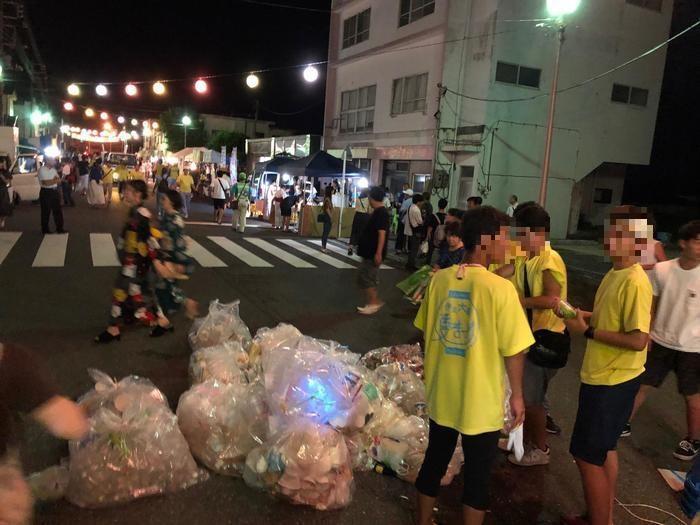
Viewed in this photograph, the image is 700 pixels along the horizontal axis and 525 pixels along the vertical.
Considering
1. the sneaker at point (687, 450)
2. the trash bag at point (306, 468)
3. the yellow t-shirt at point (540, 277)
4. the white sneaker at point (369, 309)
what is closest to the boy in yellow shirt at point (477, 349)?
the trash bag at point (306, 468)

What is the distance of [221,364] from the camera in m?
4.36

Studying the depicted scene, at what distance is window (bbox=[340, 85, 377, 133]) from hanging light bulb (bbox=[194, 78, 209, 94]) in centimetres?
869

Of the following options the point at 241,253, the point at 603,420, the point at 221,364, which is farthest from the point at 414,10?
the point at 603,420

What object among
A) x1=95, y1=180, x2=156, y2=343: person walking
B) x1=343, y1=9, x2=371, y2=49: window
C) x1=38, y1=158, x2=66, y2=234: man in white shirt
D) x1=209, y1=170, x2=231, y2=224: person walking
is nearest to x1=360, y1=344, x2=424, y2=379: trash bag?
x1=95, y1=180, x2=156, y2=343: person walking

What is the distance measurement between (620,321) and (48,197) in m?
13.0

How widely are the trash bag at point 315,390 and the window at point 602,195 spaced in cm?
2303

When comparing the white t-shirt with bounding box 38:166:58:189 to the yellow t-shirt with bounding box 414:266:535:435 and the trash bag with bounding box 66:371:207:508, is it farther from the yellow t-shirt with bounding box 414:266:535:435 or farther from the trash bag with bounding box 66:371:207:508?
the yellow t-shirt with bounding box 414:266:535:435

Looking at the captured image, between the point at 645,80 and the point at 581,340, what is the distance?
18.7m

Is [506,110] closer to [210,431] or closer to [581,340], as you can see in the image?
[581,340]

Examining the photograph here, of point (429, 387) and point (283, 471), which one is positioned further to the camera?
point (283, 471)

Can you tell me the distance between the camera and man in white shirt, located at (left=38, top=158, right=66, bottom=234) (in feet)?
40.8

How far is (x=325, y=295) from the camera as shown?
Answer: 8859 millimetres

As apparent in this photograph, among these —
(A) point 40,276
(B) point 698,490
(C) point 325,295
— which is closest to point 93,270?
Answer: (A) point 40,276

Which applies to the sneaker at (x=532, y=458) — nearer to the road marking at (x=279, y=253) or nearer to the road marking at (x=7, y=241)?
the road marking at (x=279, y=253)
